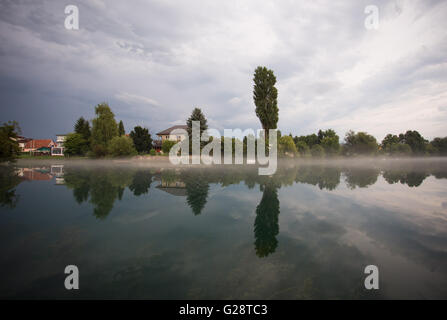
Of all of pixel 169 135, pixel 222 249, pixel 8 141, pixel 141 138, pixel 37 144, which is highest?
pixel 169 135

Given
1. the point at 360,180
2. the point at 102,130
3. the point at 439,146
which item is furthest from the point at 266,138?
the point at 439,146

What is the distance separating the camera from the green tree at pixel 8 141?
1044 inches

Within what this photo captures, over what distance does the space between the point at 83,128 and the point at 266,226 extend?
72.8 meters

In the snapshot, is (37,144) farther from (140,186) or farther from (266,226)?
(266,226)

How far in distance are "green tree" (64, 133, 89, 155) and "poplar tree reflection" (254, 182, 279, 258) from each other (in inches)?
2587

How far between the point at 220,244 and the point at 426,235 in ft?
19.8

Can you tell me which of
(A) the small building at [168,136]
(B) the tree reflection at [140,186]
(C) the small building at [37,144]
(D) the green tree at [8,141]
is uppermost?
(A) the small building at [168,136]

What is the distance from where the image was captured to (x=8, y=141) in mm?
26812

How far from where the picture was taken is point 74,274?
362cm

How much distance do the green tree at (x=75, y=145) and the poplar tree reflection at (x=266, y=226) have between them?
65712 mm

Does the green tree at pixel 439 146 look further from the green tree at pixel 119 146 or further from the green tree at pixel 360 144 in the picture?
the green tree at pixel 119 146

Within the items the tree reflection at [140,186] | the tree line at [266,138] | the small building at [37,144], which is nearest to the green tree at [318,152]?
the tree line at [266,138]

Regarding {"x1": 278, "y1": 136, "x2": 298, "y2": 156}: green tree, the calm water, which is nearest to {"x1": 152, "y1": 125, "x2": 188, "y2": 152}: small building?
{"x1": 278, "y1": 136, "x2": 298, "y2": 156}: green tree
